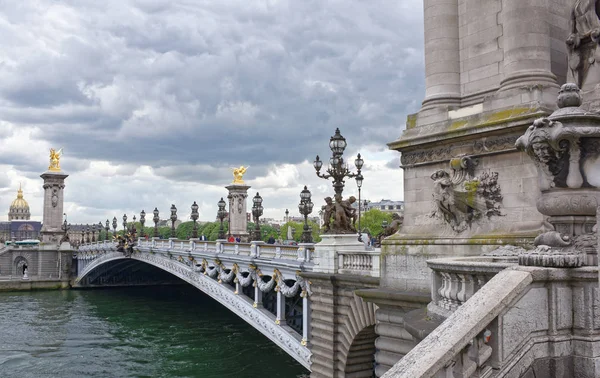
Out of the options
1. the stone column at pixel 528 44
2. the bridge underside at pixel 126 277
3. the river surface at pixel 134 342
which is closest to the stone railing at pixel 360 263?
the stone column at pixel 528 44

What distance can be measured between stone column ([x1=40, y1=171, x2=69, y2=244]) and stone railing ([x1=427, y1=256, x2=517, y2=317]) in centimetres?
8365

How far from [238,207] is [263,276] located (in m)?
41.0

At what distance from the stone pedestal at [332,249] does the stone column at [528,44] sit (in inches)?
270

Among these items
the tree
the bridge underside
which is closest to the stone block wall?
the bridge underside

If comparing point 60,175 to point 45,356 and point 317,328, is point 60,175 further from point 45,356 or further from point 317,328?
point 317,328

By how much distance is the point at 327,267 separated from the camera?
682 inches

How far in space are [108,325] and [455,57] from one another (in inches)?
1407

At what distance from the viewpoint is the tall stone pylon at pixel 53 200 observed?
84.1 m

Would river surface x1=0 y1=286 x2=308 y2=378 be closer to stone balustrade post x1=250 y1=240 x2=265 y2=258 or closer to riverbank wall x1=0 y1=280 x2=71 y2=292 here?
stone balustrade post x1=250 y1=240 x2=265 y2=258

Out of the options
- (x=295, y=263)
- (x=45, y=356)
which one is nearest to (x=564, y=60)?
(x=295, y=263)

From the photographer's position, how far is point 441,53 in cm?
1373

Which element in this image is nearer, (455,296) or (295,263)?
(455,296)

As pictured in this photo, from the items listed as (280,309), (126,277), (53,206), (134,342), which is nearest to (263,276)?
(280,309)

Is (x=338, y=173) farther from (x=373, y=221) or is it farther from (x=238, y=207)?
(x=373, y=221)
